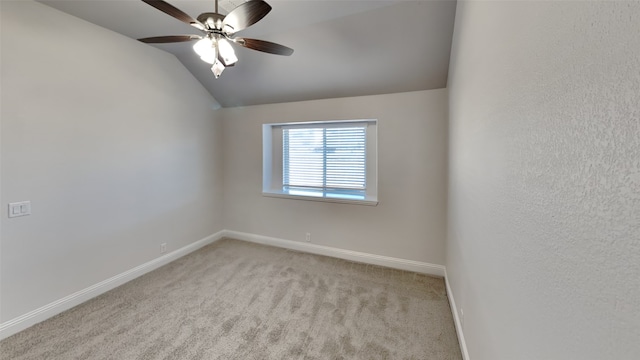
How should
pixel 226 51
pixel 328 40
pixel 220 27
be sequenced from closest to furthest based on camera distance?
pixel 220 27 < pixel 226 51 < pixel 328 40

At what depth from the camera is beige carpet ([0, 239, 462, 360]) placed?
1713 millimetres

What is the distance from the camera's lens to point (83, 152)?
2.24 meters

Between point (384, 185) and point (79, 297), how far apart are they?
3323 mm

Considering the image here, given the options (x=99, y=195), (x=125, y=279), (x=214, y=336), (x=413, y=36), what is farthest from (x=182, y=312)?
(x=413, y=36)

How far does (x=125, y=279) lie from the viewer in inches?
102

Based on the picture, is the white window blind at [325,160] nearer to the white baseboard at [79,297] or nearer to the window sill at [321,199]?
the window sill at [321,199]

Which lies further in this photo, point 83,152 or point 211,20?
point 83,152

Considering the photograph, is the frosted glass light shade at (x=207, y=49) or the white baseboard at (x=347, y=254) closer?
the frosted glass light shade at (x=207, y=49)

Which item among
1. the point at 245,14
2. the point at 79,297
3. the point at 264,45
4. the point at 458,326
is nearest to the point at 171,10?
the point at 245,14

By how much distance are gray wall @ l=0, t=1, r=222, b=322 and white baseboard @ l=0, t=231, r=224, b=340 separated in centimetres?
5

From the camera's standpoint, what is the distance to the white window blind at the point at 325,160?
10.8 ft

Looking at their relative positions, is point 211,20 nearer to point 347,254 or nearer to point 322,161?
point 322,161

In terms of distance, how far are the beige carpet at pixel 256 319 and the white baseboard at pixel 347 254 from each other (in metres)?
0.12

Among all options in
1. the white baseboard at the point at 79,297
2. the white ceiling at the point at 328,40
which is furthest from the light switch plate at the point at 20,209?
the white ceiling at the point at 328,40
